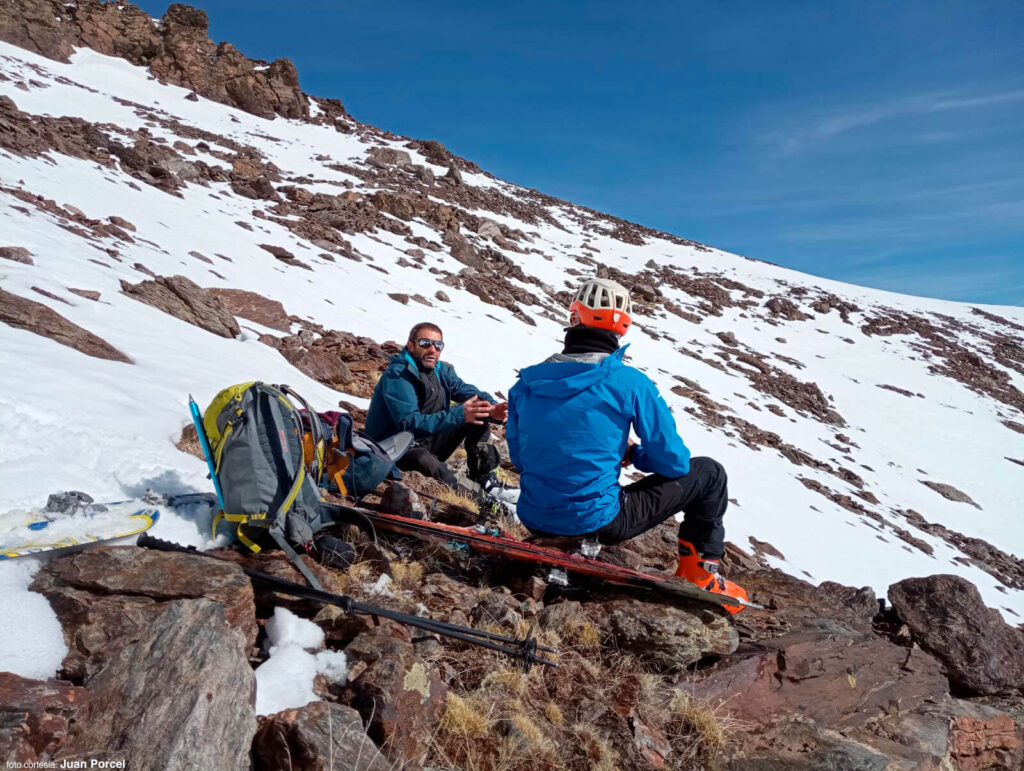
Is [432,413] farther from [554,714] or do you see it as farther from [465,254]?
[465,254]

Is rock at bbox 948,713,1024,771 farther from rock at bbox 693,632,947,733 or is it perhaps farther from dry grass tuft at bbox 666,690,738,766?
dry grass tuft at bbox 666,690,738,766

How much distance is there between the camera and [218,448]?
312 cm

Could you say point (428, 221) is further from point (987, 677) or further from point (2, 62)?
point (987, 677)

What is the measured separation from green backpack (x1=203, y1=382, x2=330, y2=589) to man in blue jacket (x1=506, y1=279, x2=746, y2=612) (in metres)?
1.39

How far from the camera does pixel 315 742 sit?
2.03 meters

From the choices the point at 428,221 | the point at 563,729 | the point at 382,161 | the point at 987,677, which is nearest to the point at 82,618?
the point at 563,729

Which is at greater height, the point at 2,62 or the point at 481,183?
the point at 481,183

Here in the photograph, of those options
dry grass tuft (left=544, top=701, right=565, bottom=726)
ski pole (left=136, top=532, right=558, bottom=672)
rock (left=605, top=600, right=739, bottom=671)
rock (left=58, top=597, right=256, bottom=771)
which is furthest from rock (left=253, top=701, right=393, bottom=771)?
rock (left=605, top=600, right=739, bottom=671)

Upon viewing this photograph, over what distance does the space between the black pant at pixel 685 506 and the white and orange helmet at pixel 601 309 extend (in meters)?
1.11

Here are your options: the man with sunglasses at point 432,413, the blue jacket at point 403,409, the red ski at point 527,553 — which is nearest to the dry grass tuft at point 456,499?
the man with sunglasses at point 432,413

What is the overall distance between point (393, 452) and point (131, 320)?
501 cm

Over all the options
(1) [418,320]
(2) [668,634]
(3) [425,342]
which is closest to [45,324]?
(3) [425,342]

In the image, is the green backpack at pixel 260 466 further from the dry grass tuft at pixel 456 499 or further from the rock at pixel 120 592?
the dry grass tuft at pixel 456 499

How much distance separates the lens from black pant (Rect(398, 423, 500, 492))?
5.79 meters
